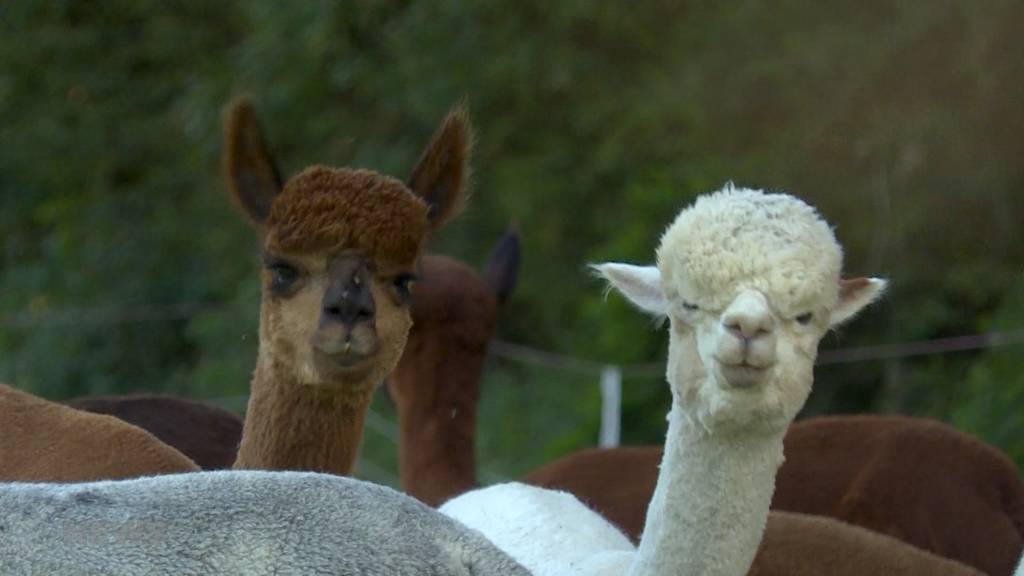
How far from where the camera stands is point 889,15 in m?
11.1

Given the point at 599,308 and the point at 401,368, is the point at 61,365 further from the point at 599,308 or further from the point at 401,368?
the point at 401,368

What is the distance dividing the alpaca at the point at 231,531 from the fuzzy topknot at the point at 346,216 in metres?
1.37

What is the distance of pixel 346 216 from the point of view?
451cm

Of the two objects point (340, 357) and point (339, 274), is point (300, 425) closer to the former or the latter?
point (340, 357)

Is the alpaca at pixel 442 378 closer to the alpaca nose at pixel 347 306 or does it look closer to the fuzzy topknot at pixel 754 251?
the alpaca nose at pixel 347 306

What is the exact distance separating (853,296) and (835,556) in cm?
111

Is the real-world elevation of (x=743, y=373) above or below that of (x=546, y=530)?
above

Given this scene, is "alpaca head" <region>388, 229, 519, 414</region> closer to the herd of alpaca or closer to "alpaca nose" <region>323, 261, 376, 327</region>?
the herd of alpaca

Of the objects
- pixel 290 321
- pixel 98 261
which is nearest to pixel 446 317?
pixel 290 321

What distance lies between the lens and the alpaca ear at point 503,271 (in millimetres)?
7277

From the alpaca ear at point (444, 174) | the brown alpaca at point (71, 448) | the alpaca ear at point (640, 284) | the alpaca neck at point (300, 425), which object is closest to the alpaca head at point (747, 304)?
the alpaca ear at point (640, 284)

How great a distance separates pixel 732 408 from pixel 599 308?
8490mm

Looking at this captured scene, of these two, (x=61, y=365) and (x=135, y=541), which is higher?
(x=135, y=541)

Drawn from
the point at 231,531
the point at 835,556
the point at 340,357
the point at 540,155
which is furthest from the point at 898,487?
the point at 540,155
